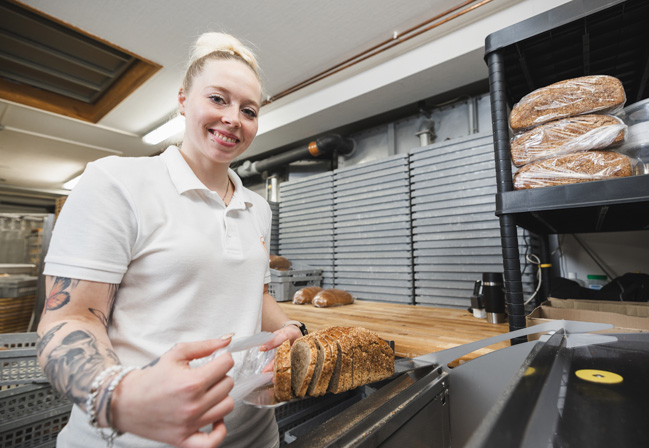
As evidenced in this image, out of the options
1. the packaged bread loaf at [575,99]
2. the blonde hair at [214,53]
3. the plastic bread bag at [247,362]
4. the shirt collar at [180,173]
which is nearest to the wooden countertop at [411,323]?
the plastic bread bag at [247,362]

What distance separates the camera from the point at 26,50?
9.55 feet

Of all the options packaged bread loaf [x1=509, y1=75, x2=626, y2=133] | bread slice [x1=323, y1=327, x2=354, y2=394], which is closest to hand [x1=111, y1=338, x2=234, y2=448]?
bread slice [x1=323, y1=327, x2=354, y2=394]

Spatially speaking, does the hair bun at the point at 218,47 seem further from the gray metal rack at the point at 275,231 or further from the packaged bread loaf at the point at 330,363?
the gray metal rack at the point at 275,231

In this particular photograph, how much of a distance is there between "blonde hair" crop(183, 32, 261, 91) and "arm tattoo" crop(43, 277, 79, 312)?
25.6 inches

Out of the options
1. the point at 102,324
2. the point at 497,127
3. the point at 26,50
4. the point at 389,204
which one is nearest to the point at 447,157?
the point at 389,204

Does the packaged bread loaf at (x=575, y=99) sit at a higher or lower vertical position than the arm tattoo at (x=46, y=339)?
higher

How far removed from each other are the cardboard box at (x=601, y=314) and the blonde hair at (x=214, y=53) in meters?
1.39

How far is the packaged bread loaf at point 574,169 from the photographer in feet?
3.34

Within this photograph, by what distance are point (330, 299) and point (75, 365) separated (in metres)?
2.07

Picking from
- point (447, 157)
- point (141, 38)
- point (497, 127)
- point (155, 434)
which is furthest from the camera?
point (141, 38)

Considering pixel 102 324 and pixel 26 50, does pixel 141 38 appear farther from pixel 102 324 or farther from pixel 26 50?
pixel 102 324

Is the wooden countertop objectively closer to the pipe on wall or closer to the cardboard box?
the cardboard box

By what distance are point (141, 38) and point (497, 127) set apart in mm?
2769

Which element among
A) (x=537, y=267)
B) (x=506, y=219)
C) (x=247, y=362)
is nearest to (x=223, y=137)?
(x=247, y=362)
